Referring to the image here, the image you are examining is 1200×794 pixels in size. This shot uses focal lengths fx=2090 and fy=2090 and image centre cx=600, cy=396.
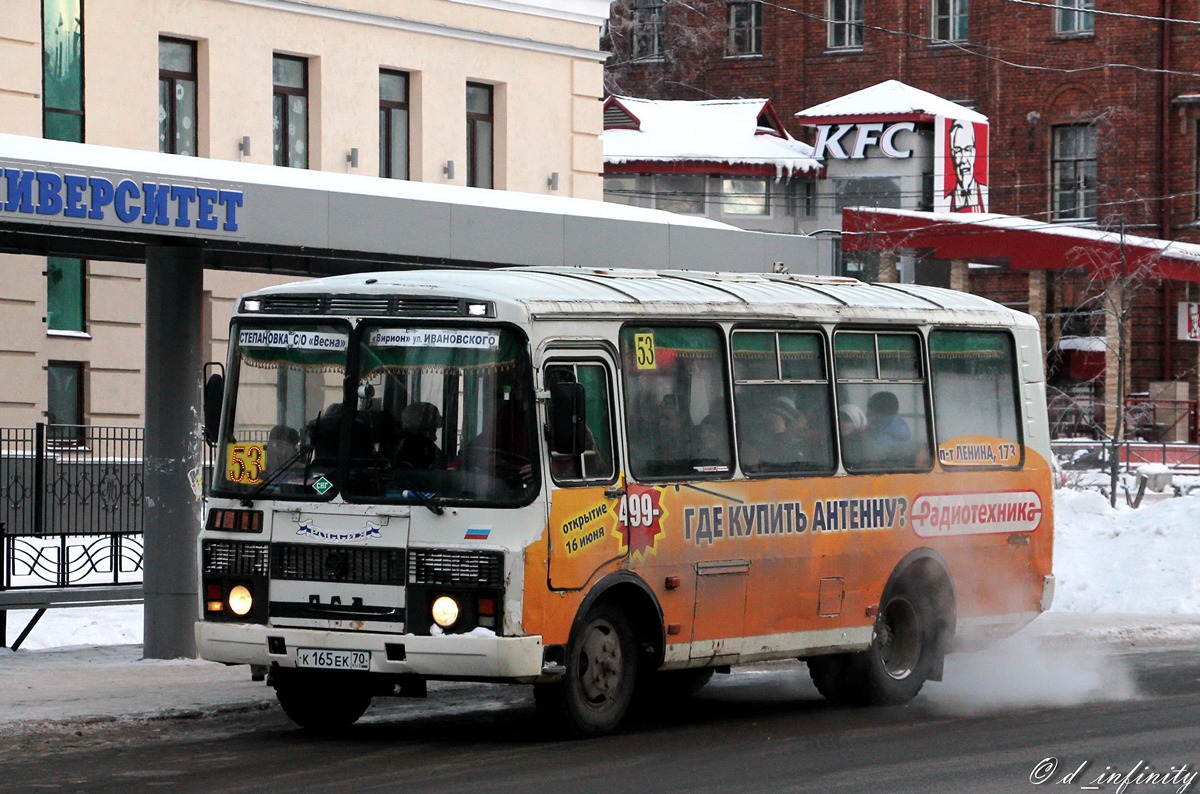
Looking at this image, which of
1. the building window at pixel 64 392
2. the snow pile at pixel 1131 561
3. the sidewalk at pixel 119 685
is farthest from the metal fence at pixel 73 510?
the snow pile at pixel 1131 561

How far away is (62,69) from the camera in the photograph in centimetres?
2512

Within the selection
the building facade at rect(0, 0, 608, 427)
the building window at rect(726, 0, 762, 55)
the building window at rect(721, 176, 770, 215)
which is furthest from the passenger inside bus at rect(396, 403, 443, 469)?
the building window at rect(726, 0, 762, 55)

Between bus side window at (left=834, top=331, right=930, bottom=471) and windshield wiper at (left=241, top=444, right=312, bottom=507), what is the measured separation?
363cm

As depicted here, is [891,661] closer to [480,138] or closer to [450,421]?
[450,421]

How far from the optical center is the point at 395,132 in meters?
28.7

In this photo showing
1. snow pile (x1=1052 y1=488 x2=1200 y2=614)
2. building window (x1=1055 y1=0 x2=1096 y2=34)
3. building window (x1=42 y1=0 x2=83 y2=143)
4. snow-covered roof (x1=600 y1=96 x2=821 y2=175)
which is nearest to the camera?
snow pile (x1=1052 y1=488 x2=1200 y2=614)

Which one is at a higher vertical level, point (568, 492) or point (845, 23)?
point (845, 23)

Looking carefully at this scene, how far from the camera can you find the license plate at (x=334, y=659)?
10.9 m

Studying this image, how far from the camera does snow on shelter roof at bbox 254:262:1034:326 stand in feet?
36.9

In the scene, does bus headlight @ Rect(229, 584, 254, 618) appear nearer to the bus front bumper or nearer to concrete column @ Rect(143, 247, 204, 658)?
the bus front bumper

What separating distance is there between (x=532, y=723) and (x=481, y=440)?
2149mm

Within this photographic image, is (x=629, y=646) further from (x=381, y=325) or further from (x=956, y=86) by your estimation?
(x=956, y=86)

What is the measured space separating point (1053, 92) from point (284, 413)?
152 feet

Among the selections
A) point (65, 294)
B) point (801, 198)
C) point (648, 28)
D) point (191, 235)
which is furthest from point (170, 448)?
point (648, 28)
